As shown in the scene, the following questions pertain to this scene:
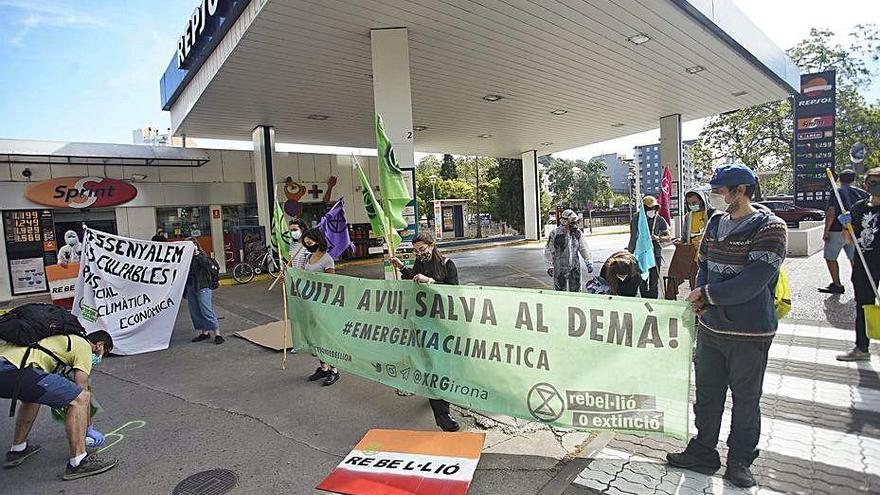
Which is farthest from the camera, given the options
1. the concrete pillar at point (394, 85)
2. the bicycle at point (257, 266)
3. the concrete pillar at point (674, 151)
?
the concrete pillar at point (674, 151)

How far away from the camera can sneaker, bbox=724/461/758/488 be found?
2920 mm

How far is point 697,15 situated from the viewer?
7.82 metres

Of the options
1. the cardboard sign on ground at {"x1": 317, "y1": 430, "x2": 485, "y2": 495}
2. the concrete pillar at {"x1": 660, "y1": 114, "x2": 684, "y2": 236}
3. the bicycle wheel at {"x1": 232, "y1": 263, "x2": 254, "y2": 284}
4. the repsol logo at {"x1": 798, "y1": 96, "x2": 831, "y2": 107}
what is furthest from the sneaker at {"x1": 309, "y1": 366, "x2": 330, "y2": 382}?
the repsol logo at {"x1": 798, "y1": 96, "x2": 831, "y2": 107}

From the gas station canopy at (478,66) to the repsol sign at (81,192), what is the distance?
2.69 metres

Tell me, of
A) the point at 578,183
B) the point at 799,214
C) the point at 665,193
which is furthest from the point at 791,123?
the point at 578,183

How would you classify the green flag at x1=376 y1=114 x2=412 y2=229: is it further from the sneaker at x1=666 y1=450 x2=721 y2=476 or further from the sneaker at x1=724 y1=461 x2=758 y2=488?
the sneaker at x1=724 y1=461 x2=758 y2=488

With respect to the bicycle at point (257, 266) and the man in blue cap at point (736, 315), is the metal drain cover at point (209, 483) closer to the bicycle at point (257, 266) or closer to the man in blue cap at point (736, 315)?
the man in blue cap at point (736, 315)

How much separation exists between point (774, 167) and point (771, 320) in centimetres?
3463

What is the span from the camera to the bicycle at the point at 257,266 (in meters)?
13.9

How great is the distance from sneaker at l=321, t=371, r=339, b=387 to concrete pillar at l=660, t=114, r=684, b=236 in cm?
1419

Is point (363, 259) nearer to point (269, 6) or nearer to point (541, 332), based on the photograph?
point (269, 6)

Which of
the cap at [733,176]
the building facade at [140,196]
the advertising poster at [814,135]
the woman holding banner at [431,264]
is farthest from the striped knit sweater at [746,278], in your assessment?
the advertising poster at [814,135]

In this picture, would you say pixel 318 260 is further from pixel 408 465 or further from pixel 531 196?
pixel 531 196

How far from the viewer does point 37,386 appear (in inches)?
132
